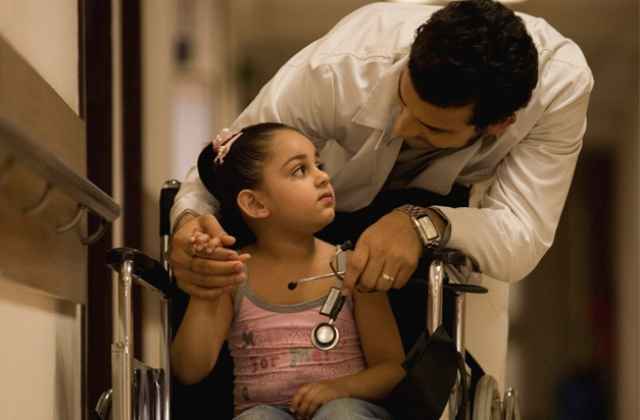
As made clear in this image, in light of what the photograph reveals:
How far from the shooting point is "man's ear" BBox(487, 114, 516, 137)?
198 cm

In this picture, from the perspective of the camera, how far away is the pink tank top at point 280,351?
1.96 metres

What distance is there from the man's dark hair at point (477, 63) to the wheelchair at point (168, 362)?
0.91 ft

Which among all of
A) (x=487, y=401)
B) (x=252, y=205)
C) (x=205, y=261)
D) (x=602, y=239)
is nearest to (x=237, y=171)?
(x=252, y=205)

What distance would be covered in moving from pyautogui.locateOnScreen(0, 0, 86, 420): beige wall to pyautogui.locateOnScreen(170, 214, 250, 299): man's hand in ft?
0.81

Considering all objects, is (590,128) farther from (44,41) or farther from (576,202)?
(44,41)

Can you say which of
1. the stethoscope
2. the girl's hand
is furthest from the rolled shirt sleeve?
the girl's hand

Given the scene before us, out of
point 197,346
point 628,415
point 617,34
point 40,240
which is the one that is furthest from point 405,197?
point 628,415

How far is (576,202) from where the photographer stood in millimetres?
7184

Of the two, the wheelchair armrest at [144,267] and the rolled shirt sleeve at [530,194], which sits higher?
the rolled shirt sleeve at [530,194]

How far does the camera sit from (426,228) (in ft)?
→ 6.35

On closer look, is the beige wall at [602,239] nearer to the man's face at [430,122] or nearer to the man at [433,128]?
the man at [433,128]

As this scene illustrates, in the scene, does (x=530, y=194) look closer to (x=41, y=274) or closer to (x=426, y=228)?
(x=426, y=228)

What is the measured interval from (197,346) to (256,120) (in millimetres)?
508

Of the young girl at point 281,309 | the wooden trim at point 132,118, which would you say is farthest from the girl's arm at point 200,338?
the wooden trim at point 132,118
